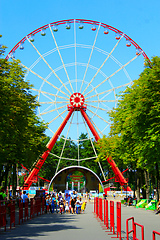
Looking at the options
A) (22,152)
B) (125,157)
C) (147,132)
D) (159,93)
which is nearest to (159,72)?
(159,93)

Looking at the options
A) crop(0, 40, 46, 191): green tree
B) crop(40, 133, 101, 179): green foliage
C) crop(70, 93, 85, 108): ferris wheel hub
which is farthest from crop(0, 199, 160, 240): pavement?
crop(40, 133, 101, 179): green foliage

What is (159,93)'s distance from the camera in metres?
28.2

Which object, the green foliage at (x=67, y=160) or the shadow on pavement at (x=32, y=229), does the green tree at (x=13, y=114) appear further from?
the green foliage at (x=67, y=160)

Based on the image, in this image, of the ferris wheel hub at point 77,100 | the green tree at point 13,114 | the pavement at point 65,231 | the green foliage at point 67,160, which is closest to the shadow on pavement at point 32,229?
the pavement at point 65,231

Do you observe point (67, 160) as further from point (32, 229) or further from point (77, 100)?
point (32, 229)

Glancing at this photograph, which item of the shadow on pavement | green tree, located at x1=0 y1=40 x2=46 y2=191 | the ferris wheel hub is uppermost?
the ferris wheel hub

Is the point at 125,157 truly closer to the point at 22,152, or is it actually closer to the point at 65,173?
the point at 22,152

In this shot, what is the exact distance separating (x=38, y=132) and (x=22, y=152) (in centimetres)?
995

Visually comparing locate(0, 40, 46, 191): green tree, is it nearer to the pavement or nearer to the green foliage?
the pavement

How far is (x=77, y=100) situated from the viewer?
6006 cm

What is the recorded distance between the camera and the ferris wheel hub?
2359 inches

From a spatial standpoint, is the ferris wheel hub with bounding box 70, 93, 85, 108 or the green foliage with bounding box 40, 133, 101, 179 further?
the green foliage with bounding box 40, 133, 101, 179

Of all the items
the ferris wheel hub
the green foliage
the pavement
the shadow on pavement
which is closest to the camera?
the pavement

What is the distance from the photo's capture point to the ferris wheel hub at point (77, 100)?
59906 millimetres
